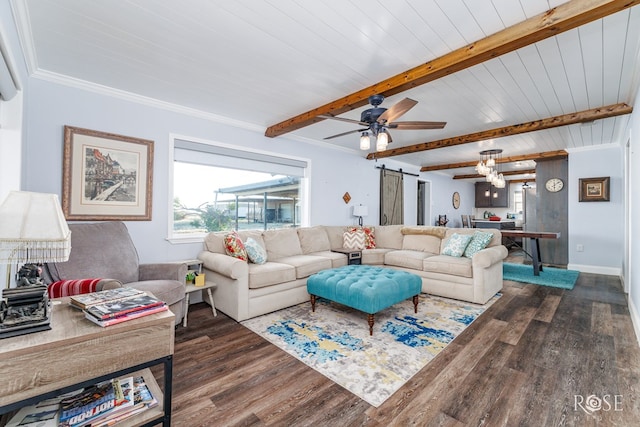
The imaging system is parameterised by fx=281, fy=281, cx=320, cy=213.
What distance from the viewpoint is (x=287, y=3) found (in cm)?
178

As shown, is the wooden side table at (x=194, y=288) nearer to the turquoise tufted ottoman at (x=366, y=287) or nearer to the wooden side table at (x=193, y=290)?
the wooden side table at (x=193, y=290)

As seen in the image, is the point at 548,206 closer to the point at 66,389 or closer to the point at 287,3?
the point at 287,3

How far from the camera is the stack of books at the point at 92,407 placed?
115 centimetres

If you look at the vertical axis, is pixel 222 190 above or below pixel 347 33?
below

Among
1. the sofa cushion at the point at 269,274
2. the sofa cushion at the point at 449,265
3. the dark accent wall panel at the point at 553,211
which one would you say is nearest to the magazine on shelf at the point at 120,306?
the sofa cushion at the point at 269,274

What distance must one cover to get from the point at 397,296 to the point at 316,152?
3.13 metres

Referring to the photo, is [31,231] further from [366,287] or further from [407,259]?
[407,259]

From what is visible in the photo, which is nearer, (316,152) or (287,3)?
(287,3)

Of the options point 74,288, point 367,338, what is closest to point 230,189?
point 74,288

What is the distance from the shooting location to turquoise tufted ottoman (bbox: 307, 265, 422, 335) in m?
2.68

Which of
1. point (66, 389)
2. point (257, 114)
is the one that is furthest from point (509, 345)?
point (257, 114)

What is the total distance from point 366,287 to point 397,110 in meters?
1.73

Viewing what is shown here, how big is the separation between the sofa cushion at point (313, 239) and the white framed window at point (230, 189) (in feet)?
1.24

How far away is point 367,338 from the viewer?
103 inches
